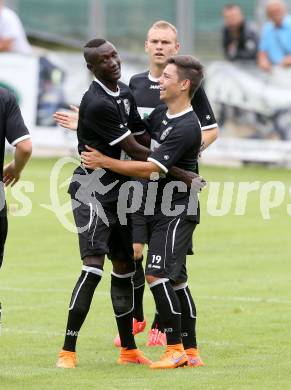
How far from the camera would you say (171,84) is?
9.05 meters

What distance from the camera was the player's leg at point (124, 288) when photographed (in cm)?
946

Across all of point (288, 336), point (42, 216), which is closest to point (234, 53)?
point (42, 216)

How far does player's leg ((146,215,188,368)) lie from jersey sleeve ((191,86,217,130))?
4.62 feet

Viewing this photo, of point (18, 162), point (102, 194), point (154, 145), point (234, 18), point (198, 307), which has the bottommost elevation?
point (198, 307)

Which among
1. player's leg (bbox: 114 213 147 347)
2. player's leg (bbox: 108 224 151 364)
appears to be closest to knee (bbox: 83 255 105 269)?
player's leg (bbox: 108 224 151 364)

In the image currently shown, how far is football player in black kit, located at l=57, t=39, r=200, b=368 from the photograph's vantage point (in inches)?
359

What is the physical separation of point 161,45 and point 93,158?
1786 mm

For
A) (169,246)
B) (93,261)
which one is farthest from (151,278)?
(93,261)

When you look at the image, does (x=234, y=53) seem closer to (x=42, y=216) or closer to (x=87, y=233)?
(x=42, y=216)

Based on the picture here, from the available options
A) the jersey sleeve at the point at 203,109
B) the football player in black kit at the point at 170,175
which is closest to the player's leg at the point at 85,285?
the football player in black kit at the point at 170,175

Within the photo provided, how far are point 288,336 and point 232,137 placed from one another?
48.4 ft

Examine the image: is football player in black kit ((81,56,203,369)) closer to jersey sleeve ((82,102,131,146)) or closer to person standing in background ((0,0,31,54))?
jersey sleeve ((82,102,131,146))

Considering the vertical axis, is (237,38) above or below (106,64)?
below

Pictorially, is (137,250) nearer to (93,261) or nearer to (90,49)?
(93,261)
